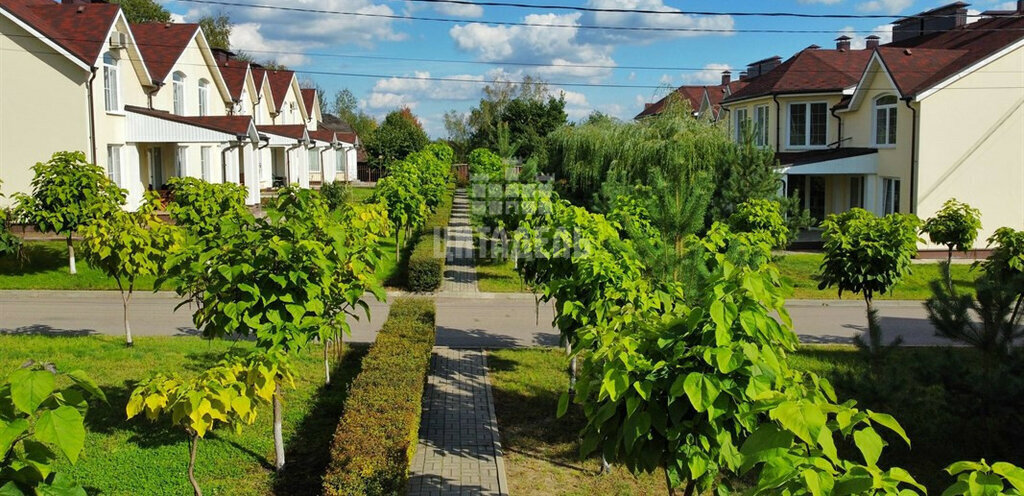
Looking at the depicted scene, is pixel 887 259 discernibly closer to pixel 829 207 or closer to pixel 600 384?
pixel 600 384

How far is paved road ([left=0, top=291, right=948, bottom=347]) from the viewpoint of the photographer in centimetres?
1453

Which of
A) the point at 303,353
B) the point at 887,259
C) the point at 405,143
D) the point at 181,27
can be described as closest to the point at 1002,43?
the point at 887,259

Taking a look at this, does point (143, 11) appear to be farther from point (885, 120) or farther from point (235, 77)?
point (885, 120)

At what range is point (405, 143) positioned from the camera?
188ft

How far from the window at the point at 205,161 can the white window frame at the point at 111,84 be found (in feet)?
20.5

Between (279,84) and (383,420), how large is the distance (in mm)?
42311

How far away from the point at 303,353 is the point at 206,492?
206 inches

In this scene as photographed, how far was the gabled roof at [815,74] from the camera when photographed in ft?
94.8

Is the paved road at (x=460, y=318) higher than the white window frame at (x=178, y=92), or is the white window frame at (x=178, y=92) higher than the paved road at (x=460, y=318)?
the white window frame at (x=178, y=92)

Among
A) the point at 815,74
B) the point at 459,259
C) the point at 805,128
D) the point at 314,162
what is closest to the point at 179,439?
the point at 459,259

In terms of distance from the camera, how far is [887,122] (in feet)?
84.6

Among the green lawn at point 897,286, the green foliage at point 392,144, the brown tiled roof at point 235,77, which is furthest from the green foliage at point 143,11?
the green lawn at point 897,286

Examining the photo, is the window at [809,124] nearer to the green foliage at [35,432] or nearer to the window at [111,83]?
the window at [111,83]

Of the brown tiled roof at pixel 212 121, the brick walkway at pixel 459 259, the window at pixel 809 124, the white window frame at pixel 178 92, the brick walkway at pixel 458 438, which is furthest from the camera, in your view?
the white window frame at pixel 178 92
